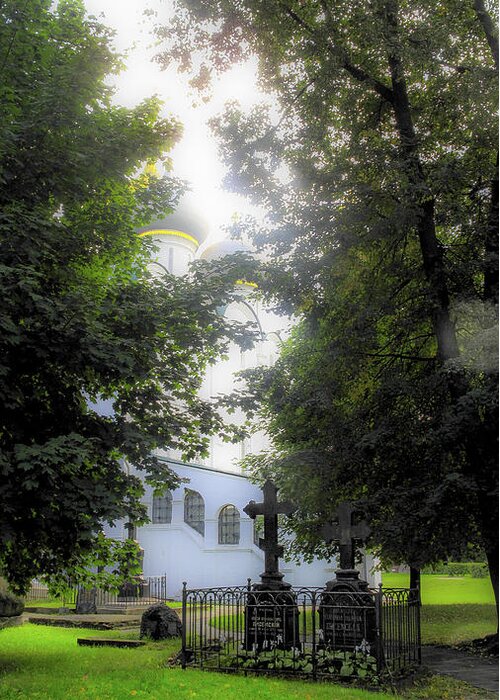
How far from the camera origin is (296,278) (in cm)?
1145

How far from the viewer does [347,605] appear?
9.59 metres

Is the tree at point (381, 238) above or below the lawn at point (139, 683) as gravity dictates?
above

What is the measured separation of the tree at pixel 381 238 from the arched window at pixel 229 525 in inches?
496

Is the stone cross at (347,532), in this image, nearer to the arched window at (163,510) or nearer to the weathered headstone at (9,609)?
the weathered headstone at (9,609)

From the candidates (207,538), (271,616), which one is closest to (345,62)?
(271,616)

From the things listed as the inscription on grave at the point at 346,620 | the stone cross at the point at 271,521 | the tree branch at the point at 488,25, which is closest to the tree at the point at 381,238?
the tree branch at the point at 488,25

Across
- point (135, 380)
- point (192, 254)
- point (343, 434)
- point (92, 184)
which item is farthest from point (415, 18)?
point (192, 254)

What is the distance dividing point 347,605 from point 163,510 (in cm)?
1662

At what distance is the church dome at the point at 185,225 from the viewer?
31312 mm

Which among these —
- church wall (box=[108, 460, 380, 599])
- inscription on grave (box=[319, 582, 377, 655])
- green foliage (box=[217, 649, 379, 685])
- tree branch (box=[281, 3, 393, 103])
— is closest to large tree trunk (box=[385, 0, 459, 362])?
tree branch (box=[281, 3, 393, 103])

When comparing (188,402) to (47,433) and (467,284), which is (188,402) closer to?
(47,433)

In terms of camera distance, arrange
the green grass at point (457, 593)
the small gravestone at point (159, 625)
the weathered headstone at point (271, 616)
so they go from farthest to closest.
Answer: the green grass at point (457, 593) → the small gravestone at point (159, 625) → the weathered headstone at point (271, 616)

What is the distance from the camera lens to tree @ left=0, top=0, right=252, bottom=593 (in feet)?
25.6

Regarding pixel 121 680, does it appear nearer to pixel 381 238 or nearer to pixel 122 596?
pixel 381 238
